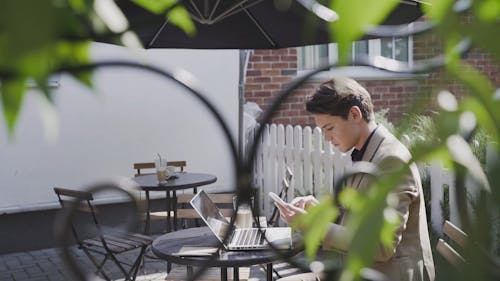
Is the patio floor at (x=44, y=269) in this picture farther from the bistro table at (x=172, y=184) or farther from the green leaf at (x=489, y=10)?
the green leaf at (x=489, y=10)

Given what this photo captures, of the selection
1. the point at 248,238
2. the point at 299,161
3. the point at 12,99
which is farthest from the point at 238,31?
the point at 12,99

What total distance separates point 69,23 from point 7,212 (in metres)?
6.96

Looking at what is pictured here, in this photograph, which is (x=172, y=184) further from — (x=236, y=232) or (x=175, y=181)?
(x=236, y=232)

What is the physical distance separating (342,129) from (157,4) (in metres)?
2.59

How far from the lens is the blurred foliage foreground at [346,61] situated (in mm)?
409

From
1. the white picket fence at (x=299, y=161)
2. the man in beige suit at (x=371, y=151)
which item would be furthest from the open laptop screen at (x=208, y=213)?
the white picket fence at (x=299, y=161)

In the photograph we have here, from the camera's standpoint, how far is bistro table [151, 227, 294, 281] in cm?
334

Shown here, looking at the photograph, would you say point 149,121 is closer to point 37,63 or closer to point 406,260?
point 406,260

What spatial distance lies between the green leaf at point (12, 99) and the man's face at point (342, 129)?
105 inches

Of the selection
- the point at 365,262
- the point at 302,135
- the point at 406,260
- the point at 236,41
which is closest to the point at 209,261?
the point at 365,262

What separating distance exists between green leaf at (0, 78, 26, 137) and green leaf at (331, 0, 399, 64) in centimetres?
25

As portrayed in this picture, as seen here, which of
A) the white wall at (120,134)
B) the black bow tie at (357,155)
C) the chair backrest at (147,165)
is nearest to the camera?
the black bow tie at (357,155)

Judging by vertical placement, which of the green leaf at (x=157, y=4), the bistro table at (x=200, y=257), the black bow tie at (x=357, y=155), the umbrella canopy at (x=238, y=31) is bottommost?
the bistro table at (x=200, y=257)

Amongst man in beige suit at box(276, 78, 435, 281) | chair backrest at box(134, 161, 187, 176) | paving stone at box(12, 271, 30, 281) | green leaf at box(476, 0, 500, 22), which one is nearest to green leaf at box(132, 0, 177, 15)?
green leaf at box(476, 0, 500, 22)
